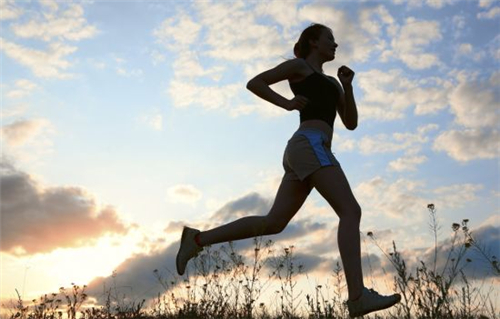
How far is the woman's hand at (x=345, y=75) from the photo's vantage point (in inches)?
192

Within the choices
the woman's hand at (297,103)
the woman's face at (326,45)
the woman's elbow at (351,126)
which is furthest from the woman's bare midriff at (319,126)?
the woman's face at (326,45)

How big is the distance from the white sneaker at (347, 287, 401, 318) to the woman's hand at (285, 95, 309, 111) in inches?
56.8

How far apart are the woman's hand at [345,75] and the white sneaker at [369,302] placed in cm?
168

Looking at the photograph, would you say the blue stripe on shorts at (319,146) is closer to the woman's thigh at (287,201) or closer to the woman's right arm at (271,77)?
the woman's thigh at (287,201)

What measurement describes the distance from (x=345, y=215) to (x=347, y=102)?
3.54ft

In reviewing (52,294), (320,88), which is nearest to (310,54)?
(320,88)

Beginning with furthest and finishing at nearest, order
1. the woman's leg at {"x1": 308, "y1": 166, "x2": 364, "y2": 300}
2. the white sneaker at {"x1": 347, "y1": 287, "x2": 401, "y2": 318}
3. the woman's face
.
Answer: the woman's face < the woman's leg at {"x1": 308, "y1": 166, "x2": 364, "y2": 300} < the white sneaker at {"x1": 347, "y1": 287, "x2": 401, "y2": 318}

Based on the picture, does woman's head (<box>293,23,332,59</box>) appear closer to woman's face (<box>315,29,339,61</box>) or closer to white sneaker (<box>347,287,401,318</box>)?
woman's face (<box>315,29,339,61</box>)

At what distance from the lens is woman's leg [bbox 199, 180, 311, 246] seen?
4840 mm

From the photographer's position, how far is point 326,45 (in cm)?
504

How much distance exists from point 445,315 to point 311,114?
196cm

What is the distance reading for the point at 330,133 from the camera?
4.69 meters

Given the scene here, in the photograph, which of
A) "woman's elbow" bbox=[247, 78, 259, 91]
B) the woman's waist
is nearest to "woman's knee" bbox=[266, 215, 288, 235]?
the woman's waist

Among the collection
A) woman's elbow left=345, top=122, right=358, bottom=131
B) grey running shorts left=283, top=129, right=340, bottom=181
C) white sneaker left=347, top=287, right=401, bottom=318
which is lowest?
white sneaker left=347, top=287, right=401, bottom=318
